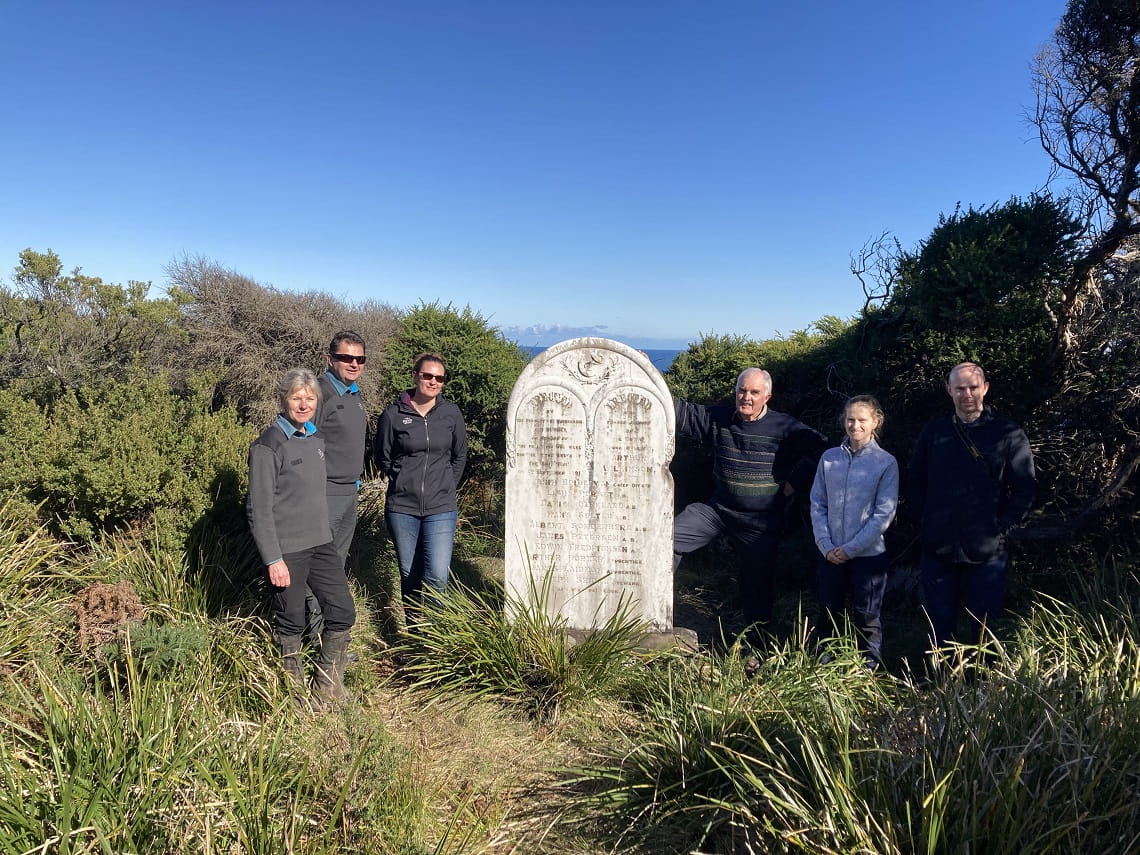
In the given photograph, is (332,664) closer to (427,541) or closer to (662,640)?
(427,541)

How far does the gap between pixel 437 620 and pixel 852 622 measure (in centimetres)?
A: 247

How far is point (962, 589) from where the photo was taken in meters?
4.15

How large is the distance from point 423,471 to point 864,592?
2689mm

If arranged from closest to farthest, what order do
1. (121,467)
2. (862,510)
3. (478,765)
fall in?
1. (478,765)
2. (862,510)
3. (121,467)

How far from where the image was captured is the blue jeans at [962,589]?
3898mm

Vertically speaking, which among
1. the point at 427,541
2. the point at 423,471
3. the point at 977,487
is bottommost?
the point at 427,541

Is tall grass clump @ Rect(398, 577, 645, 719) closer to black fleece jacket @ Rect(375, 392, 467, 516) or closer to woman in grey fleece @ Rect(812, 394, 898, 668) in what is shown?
black fleece jacket @ Rect(375, 392, 467, 516)

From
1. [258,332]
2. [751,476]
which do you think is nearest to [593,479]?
[751,476]

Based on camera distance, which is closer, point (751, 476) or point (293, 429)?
point (293, 429)

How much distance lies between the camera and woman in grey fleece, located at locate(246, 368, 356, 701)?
3.53 m

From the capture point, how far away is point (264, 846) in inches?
90.5

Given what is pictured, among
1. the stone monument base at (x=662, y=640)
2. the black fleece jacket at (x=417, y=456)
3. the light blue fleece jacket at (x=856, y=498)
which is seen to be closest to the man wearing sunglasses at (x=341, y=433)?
the black fleece jacket at (x=417, y=456)

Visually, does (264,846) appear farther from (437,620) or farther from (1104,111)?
(1104,111)

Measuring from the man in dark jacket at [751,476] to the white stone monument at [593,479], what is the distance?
25 centimetres
